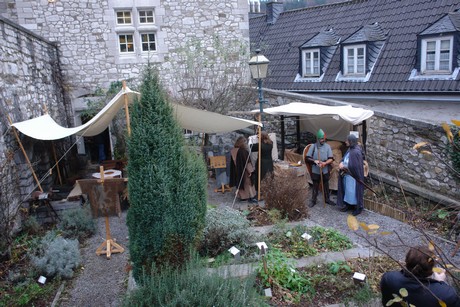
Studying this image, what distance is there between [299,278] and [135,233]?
184cm

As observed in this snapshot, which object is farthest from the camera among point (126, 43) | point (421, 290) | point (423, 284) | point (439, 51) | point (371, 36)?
point (371, 36)

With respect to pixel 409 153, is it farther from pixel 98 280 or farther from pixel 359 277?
pixel 98 280

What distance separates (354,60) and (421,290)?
425 inches

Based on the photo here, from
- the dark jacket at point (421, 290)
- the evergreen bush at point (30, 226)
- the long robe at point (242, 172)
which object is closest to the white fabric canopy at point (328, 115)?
the long robe at point (242, 172)

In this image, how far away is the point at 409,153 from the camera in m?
8.36

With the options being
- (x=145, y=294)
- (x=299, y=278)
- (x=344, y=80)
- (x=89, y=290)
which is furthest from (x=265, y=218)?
(x=344, y=80)

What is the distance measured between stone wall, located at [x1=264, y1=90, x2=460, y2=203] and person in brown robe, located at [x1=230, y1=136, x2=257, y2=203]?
290cm

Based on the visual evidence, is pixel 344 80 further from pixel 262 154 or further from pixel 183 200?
pixel 183 200

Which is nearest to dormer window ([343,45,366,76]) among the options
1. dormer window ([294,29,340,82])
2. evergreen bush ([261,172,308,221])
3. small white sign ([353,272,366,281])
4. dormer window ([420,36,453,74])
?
dormer window ([294,29,340,82])

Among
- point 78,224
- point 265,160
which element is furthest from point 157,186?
point 265,160

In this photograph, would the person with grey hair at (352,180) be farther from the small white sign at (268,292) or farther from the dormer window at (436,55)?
the dormer window at (436,55)

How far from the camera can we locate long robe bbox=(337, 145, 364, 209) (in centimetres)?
672

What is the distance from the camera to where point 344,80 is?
41.3ft

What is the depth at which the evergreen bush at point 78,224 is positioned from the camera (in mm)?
6301
